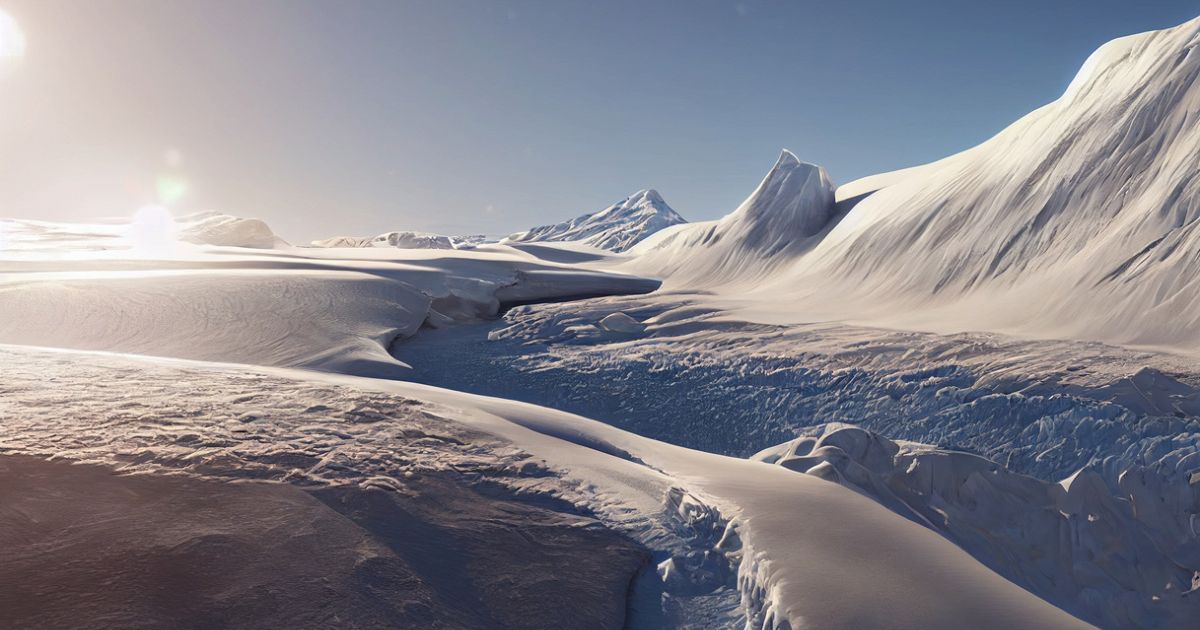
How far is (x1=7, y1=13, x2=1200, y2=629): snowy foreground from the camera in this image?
2.44 m

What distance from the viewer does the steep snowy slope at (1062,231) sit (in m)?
8.23

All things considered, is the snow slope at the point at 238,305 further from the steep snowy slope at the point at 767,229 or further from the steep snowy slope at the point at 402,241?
the steep snowy slope at the point at 402,241

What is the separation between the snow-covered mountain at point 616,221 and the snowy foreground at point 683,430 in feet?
184

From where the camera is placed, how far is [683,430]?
775cm

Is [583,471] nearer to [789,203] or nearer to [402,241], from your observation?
[789,203]

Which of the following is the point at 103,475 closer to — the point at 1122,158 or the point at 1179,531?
the point at 1179,531

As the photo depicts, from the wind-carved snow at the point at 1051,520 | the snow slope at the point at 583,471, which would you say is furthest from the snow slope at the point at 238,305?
the wind-carved snow at the point at 1051,520

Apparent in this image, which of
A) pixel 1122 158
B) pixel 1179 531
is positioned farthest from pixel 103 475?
pixel 1122 158

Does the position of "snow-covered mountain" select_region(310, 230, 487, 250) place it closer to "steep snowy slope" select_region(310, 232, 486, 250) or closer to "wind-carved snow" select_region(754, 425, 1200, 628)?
"steep snowy slope" select_region(310, 232, 486, 250)

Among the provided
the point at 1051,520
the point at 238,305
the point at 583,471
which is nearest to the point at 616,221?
the point at 238,305

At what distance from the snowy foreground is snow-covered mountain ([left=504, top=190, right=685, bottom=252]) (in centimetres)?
5603

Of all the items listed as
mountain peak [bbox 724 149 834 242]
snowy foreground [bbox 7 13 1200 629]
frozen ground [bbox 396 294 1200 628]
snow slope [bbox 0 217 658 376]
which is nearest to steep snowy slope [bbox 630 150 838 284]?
mountain peak [bbox 724 149 834 242]

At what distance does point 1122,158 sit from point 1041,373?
16.1 ft

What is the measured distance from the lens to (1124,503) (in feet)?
16.4
